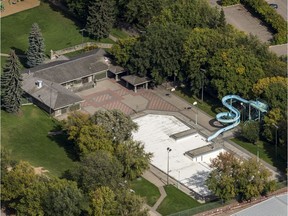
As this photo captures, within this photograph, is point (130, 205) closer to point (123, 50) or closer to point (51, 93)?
point (51, 93)

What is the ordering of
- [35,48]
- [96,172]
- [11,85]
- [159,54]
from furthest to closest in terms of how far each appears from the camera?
[35,48], [159,54], [11,85], [96,172]

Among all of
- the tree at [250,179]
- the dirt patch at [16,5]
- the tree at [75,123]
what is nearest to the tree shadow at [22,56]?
the dirt patch at [16,5]

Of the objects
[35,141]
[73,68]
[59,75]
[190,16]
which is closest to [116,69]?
[73,68]

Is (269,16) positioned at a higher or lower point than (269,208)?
higher

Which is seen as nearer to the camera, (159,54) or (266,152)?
(266,152)

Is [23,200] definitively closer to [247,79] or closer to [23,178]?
[23,178]

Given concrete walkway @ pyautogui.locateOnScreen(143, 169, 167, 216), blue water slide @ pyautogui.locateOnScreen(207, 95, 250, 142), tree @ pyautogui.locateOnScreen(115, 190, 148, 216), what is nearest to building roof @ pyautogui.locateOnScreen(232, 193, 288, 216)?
concrete walkway @ pyautogui.locateOnScreen(143, 169, 167, 216)
